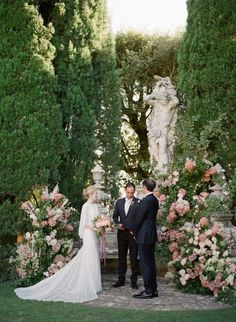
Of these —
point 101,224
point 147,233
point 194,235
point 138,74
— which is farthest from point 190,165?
point 138,74

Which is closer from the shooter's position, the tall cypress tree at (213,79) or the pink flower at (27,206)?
the pink flower at (27,206)

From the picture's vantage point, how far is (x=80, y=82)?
1108cm

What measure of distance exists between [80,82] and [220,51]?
3219 millimetres

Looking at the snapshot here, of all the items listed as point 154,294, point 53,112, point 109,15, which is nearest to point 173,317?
point 154,294

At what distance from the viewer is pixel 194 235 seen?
7949 millimetres

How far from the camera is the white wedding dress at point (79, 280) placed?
7598mm

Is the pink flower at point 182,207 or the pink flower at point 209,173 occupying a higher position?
the pink flower at point 209,173

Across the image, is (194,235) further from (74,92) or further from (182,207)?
(74,92)

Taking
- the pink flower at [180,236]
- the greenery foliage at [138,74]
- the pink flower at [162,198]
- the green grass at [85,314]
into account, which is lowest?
the green grass at [85,314]

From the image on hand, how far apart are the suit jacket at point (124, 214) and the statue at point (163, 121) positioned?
3595mm

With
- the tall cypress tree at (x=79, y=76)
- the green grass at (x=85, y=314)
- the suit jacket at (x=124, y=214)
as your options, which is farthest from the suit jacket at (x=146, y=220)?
the tall cypress tree at (x=79, y=76)

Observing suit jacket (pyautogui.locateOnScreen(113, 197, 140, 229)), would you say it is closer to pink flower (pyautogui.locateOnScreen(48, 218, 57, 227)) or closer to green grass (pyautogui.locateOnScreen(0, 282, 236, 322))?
pink flower (pyautogui.locateOnScreen(48, 218, 57, 227))

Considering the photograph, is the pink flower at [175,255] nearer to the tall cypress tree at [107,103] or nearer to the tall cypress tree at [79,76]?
the tall cypress tree at [79,76]

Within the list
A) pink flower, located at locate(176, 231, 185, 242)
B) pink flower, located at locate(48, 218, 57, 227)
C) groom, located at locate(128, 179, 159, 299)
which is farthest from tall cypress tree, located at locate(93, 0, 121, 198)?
groom, located at locate(128, 179, 159, 299)
